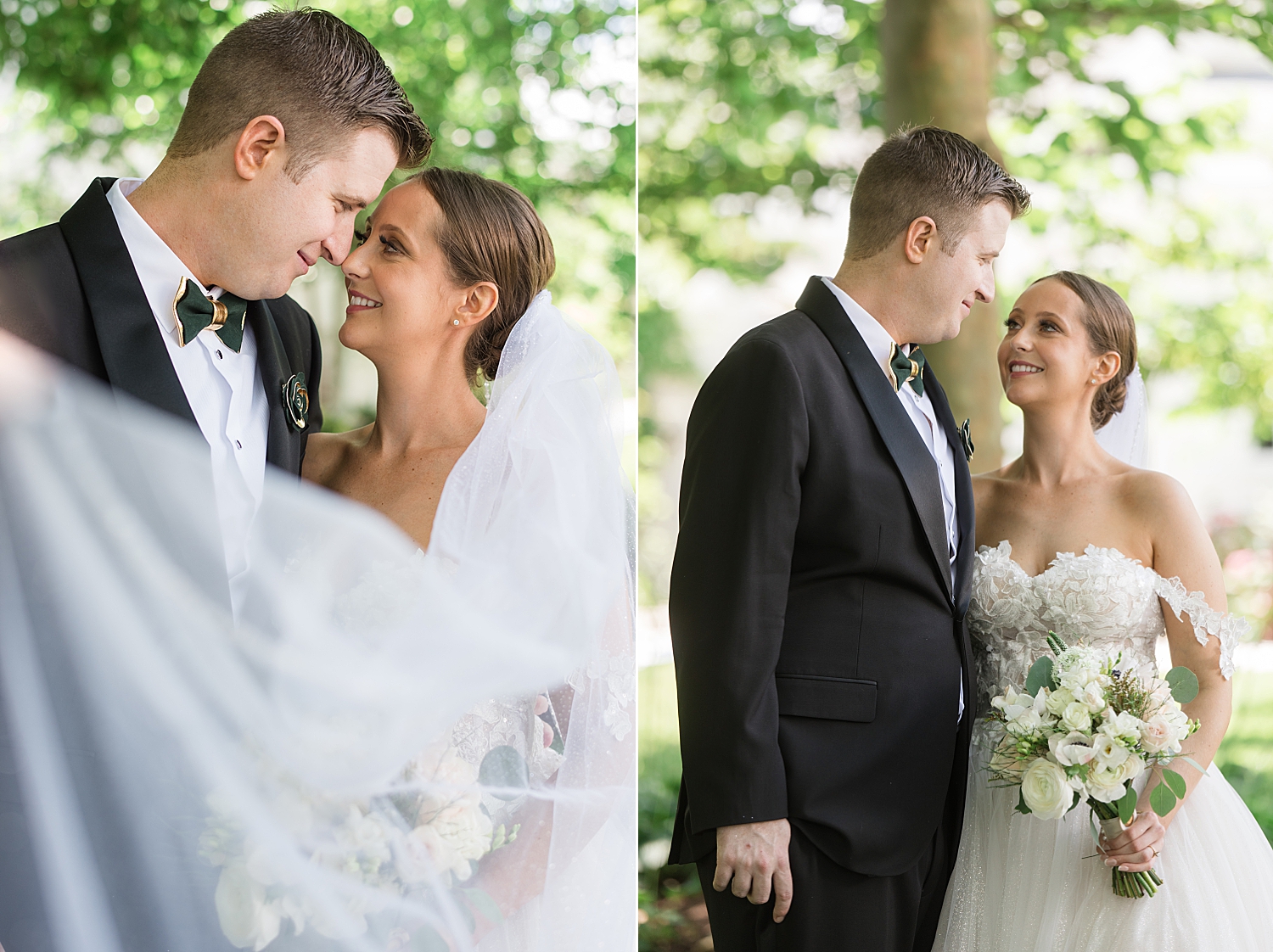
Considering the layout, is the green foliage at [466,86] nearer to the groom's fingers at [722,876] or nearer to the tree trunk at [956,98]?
the tree trunk at [956,98]

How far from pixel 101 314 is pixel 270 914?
0.96m

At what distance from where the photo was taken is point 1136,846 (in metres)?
2.12

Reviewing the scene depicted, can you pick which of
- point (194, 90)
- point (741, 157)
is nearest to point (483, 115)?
point (741, 157)

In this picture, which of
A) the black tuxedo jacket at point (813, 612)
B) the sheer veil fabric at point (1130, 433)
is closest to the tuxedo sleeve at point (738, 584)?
the black tuxedo jacket at point (813, 612)

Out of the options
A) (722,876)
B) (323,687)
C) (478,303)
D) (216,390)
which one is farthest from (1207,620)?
(216,390)

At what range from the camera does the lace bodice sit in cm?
231

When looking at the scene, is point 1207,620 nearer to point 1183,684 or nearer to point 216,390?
point 1183,684

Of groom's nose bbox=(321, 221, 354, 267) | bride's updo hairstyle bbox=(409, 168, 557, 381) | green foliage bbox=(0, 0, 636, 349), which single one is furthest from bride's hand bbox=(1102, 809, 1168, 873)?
green foliage bbox=(0, 0, 636, 349)

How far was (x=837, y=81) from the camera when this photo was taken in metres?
5.10

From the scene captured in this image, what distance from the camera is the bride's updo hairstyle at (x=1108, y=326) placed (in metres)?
2.60

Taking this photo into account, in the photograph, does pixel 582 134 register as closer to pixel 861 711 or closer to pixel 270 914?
pixel 861 711

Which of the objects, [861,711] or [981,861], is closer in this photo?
[861,711]

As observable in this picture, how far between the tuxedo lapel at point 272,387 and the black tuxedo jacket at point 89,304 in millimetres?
261

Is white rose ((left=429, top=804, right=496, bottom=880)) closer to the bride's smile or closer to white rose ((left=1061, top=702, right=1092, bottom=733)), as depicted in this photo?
white rose ((left=1061, top=702, right=1092, bottom=733))
